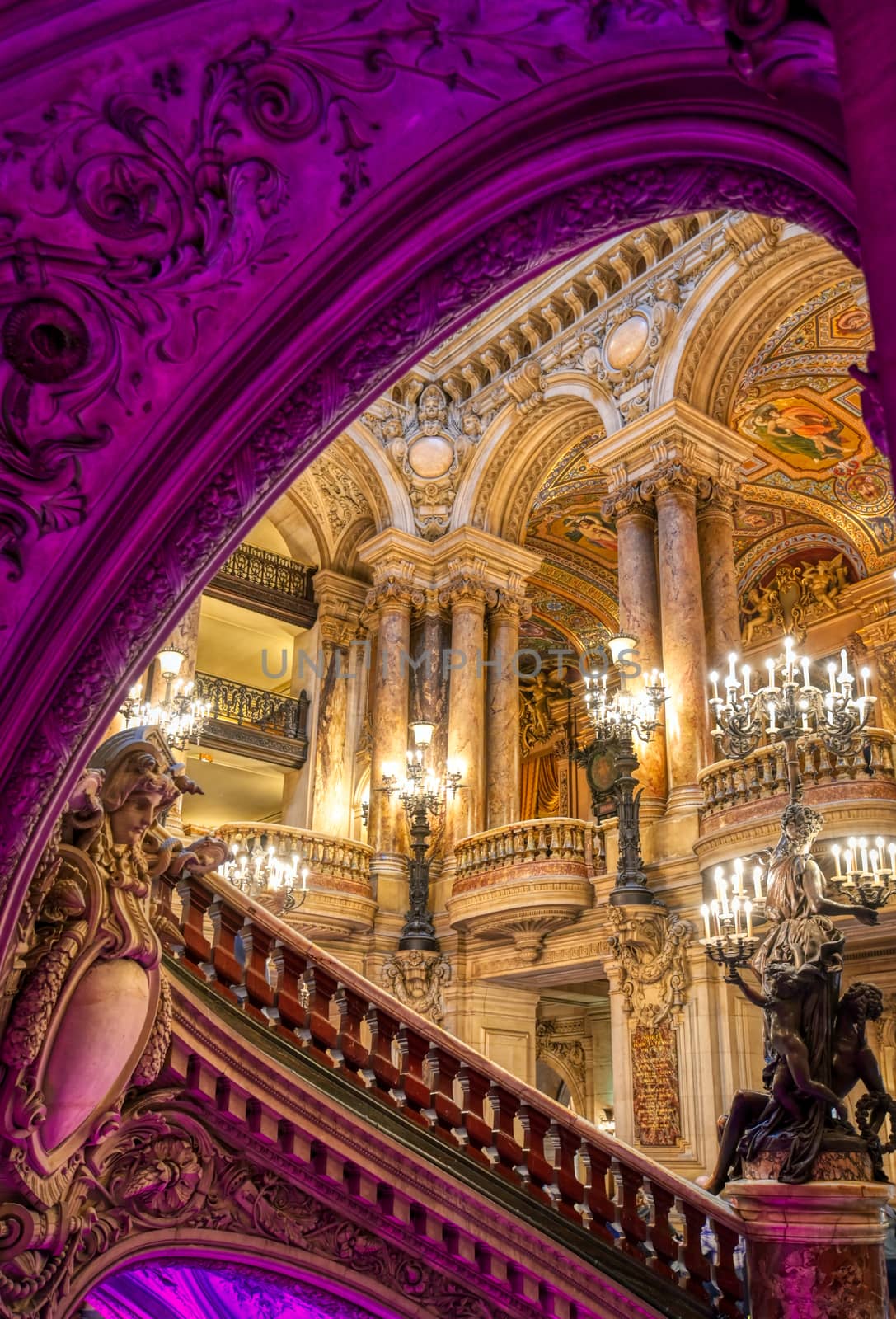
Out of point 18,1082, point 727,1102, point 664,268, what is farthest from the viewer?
point 664,268

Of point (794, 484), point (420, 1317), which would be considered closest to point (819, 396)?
point (794, 484)

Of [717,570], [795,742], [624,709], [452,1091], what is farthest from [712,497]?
[452,1091]

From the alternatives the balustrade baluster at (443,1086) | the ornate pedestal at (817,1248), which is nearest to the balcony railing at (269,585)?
the balustrade baluster at (443,1086)

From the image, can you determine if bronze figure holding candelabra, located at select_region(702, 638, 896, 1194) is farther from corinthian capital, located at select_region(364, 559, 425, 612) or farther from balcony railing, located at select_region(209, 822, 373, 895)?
corinthian capital, located at select_region(364, 559, 425, 612)

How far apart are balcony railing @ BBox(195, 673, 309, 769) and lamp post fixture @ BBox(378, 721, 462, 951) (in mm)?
2744

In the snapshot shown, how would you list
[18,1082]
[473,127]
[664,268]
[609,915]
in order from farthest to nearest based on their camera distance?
[664,268], [609,915], [18,1082], [473,127]

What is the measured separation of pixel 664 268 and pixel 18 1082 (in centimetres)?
1277

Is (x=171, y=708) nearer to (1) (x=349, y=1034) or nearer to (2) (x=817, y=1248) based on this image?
(1) (x=349, y=1034)

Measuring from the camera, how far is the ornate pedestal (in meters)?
4.95

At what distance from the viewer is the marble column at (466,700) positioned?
1479 cm

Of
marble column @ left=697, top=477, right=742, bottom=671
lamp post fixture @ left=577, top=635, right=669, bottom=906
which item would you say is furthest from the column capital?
lamp post fixture @ left=577, top=635, right=669, bottom=906

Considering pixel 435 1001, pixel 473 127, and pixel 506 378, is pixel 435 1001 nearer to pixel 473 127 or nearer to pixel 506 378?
pixel 506 378

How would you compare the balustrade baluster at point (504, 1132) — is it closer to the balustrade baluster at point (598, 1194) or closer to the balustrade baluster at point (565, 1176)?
the balustrade baluster at point (565, 1176)

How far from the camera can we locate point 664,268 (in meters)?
13.7
